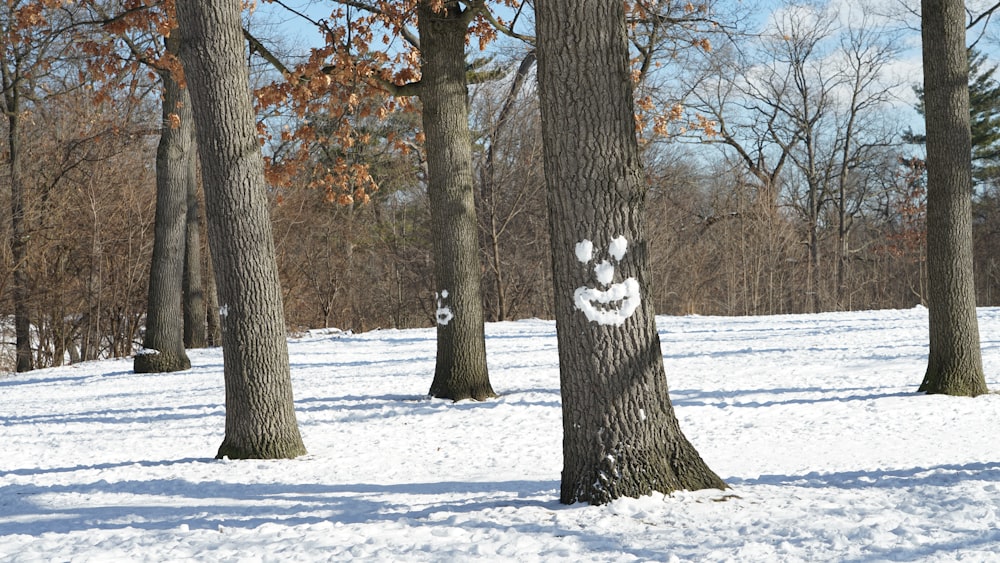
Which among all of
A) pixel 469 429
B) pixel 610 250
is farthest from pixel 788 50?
pixel 610 250

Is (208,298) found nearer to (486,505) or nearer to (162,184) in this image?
(162,184)

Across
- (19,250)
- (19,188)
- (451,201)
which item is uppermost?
(19,188)

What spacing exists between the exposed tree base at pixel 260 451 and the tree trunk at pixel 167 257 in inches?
297

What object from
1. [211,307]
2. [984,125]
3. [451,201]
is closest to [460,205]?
[451,201]

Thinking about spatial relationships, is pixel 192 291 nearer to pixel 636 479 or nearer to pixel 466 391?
pixel 466 391

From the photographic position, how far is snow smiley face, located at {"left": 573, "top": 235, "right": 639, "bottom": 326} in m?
4.67

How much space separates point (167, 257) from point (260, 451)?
26.5ft

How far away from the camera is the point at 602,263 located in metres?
4.69

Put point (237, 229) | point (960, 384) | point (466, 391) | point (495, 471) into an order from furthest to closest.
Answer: point (466, 391) → point (960, 384) → point (237, 229) → point (495, 471)

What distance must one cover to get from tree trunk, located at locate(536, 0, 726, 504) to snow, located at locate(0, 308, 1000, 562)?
220 mm

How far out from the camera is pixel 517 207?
82.0 ft

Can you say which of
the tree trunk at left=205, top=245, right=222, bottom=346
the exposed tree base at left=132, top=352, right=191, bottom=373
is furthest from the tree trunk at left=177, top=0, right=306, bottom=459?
the tree trunk at left=205, top=245, right=222, bottom=346

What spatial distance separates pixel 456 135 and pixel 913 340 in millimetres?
8485

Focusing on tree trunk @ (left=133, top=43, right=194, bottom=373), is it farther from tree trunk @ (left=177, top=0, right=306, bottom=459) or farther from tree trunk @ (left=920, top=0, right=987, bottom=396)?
tree trunk @ (left=920, top=0, right=987, bottom=396)
